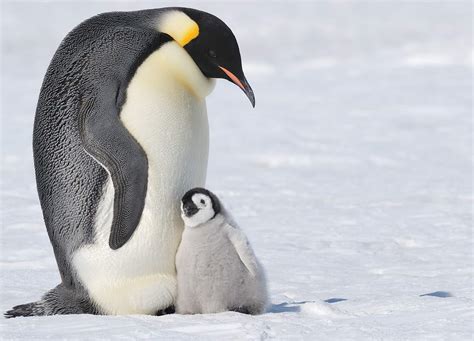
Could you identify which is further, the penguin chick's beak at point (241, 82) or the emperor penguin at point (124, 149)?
the penguin chick's beak at point (241, 82)

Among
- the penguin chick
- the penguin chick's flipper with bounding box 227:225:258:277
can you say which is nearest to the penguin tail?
the penguin chick

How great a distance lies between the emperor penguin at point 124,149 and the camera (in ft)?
10.7

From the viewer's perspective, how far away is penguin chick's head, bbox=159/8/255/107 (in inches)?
134

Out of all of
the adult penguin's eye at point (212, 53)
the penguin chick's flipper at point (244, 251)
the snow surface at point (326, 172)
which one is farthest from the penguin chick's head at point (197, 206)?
the adult penguin's eye at point (212, 53)

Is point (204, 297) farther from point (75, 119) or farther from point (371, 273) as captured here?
point (371, 273)

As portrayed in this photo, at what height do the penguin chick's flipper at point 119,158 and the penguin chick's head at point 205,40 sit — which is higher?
the penguin chick's head at point 205,40

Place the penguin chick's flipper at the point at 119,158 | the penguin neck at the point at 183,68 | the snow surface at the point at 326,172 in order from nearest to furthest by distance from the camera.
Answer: the snow surface at the point at 326,172 < the penguin chick's flipper at the point at 119,158 < the penguin neck at the point at 183,68

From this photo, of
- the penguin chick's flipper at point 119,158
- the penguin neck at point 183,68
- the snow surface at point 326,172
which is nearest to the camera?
the snow surface at point 326,172

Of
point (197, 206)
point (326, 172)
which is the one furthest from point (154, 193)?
point (326, 172)

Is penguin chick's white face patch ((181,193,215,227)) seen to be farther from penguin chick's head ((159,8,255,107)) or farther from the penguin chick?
penguin chick's head ((159,8,255,107))

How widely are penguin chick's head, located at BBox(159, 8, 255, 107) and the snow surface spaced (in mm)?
841

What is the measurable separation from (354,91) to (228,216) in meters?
8.16

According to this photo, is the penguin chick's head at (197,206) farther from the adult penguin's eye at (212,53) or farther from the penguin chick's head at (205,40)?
the adult penguin's eye at (212,53)

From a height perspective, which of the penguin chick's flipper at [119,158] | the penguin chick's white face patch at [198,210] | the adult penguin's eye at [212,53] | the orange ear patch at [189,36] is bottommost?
the penguin chick's white face patch at [198,210]
